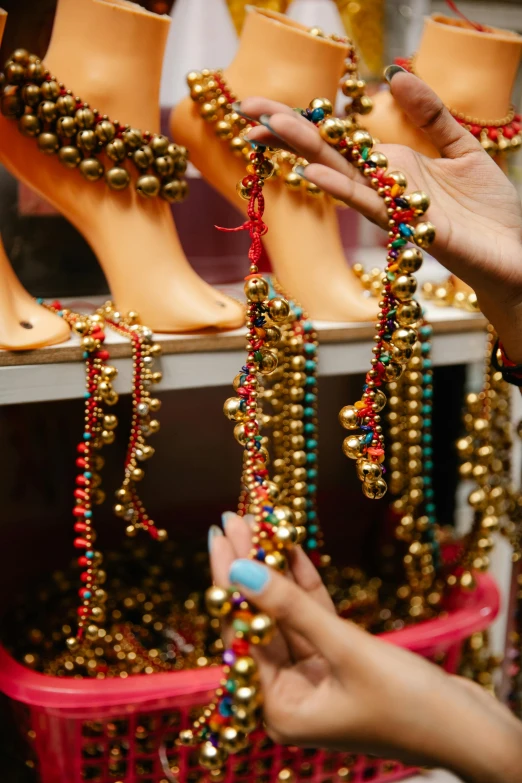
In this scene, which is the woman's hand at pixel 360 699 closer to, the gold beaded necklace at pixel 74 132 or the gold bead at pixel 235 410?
the gold bead at pixel 235 410

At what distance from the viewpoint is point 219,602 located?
326 mm

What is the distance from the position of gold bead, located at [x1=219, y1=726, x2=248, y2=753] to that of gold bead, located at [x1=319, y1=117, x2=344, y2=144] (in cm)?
33

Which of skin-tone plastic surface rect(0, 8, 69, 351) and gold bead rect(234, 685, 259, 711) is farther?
skin-tone plastic surface rect(0, 8, 69, 351)

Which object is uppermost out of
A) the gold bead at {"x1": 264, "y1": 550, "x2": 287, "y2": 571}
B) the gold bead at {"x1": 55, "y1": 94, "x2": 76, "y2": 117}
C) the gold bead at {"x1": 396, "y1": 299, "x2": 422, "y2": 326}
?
the gold bead at {"x1": 55, "y1": 94, "x2": 76, "y2": 117}

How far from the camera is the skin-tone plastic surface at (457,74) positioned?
592mm

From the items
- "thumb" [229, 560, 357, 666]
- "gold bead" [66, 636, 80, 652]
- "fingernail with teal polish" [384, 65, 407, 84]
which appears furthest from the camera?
"gold bead" [66, 636, 80, 652]

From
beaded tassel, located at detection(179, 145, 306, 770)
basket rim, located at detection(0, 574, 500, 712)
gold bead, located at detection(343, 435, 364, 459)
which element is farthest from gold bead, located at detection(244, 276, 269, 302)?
basket rim, located at detection(0, 574, 500, 712)

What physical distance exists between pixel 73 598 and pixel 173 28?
2.13 feet

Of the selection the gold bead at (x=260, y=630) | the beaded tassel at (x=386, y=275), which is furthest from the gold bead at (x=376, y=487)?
the gold bead at (x=260, y=630)

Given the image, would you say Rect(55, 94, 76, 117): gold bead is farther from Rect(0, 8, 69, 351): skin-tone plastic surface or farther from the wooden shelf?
the wooden shelf

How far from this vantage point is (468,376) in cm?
84

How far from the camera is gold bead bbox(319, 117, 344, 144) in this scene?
1.20 ft

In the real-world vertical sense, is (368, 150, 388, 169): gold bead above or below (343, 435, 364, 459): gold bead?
above

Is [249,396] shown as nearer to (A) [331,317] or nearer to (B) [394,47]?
(A) [331,317]
